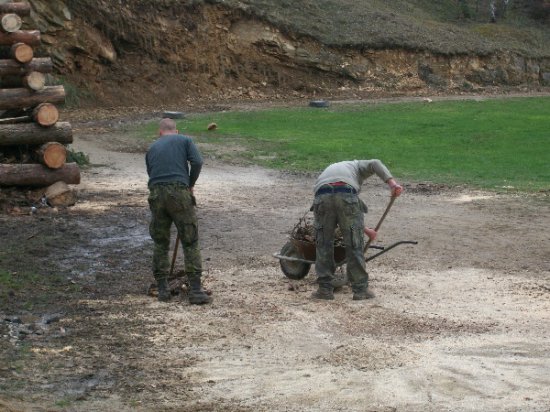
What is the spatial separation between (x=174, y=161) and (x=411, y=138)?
15914 mm

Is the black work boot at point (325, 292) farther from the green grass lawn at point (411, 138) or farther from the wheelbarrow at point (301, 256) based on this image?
the green grass lawn at point (411, 138)

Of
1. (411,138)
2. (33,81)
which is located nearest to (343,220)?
(33,81)

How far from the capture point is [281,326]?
33.3ft

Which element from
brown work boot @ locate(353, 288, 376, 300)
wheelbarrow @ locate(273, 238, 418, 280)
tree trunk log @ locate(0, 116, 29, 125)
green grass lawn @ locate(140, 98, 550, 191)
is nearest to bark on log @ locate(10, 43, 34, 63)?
tree trunk log @ locate(0, 116, 29, 125)

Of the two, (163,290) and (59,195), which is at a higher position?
(163,290)

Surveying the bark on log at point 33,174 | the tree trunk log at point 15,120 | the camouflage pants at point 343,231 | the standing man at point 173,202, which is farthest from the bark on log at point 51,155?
the camouflage pants at point 343,231

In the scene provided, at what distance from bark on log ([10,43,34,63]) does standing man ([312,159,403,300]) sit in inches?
325

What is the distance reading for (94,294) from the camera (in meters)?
11.8

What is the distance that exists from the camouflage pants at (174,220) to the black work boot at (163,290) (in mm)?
58

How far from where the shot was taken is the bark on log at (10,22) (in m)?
17.7

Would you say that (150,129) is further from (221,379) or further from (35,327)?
(221,379)

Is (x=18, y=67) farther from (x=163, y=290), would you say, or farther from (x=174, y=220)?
(x=163, y=290)

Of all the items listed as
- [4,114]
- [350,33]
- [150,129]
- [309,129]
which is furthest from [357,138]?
[350,33]

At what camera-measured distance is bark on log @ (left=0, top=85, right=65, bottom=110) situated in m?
17.7
